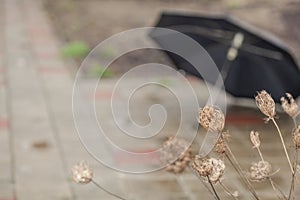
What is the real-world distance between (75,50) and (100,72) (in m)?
1.27

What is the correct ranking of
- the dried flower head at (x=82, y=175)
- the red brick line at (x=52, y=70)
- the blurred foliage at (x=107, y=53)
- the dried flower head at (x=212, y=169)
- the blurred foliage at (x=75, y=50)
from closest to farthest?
the dried flower head at (x=212, y=169) < the dried flower head at (x=82, y=175) < the red brick line at (x=52, y=70) < the blurred foliage at (x=75, y=50) < the blurred foliage at (x=107, y=53)

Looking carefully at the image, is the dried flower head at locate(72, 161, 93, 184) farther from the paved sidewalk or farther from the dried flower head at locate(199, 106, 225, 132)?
the paved sidewalk

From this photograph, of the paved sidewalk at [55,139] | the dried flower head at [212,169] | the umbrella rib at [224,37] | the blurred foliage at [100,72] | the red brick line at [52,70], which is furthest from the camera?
the red brick line at [52,70]

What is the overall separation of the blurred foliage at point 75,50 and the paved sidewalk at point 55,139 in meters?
0.19

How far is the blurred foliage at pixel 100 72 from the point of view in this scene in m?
8.74

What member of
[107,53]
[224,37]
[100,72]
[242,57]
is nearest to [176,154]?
[242,57]

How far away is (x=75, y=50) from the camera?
9.84 meters

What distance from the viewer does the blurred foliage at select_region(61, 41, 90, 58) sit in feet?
32.0

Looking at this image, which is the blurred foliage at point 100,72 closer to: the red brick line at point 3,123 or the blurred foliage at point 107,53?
the blurred foliage at point 107,53

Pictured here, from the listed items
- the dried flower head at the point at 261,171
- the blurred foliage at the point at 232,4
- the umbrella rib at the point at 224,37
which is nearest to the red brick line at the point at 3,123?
the umbrella rib at the point at 224,37

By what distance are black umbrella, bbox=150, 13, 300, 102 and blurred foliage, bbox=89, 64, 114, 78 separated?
186cm

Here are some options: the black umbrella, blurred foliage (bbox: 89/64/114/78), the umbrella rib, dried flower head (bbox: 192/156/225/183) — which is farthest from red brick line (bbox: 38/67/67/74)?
dried flower head (bbox: 192/156/225/183)

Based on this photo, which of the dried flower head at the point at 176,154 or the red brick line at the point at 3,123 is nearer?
the dried flower head at the point at 176,154

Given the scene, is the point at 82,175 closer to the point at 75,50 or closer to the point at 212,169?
the point at 212,169
